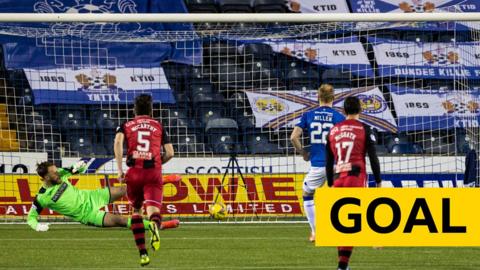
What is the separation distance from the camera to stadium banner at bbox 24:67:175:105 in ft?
73.0

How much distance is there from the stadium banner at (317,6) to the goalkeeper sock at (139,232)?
14.7 meters

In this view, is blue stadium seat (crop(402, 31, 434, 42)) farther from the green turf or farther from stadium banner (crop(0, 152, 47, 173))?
stadium banner (crop(0, 152, 47, 173))

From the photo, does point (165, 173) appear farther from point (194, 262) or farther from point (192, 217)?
point (194, 262)

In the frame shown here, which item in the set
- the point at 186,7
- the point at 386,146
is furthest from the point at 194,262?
the point at 186,7

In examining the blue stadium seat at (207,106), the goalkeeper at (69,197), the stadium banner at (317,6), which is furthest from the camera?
the stadium banner at (317,6)

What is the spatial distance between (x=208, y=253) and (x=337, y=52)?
9.78 meters

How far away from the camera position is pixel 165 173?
21328 mm

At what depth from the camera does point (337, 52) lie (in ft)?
75.9

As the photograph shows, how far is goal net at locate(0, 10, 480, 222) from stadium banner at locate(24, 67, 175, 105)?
25 mm

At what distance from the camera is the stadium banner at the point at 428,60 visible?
22.5 meters

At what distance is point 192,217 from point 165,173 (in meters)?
0.94

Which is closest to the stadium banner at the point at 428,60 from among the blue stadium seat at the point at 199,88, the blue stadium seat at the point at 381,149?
the blue stadium seat at the point at 381,149

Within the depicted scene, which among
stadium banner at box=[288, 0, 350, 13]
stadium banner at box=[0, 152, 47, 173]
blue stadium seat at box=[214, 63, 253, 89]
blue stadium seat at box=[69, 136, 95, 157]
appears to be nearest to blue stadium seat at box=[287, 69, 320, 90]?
blue stadium seat at box=[214, 63, 253, 89]

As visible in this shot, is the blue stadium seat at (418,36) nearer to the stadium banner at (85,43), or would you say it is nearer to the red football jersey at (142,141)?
the stadium banner at (85,43)
